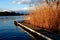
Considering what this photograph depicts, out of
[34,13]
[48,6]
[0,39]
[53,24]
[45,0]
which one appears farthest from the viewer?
[34,13]

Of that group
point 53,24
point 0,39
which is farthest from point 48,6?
point 0,39

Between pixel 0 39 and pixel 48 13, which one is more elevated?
pixel 48 13

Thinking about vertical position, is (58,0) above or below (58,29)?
above

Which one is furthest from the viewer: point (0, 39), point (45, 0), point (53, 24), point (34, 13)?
point (34, 13)

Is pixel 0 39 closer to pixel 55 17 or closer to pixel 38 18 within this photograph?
pixel 55 17

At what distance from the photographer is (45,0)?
14477mm

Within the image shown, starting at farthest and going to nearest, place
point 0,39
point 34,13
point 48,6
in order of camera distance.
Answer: point 34,13 → point 48,6 → point 0,39

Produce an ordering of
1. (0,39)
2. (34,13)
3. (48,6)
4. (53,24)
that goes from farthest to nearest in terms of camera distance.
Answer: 1. (34,13)
2. (48,6)
3. (53,24)
4. (0,39)

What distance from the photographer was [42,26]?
13.6 metres

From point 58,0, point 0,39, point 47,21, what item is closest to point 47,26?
point 47,21

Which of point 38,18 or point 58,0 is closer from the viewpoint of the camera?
point 58,0

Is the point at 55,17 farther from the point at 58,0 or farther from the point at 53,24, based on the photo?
the point at 58,0

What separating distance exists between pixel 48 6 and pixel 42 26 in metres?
1.42

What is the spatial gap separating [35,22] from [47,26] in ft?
9.86
